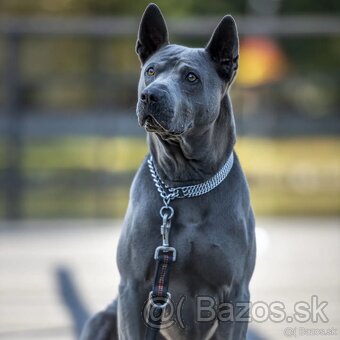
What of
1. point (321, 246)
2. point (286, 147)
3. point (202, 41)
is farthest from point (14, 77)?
point (321, 246)

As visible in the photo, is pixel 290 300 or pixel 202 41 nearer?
pixel 290 300

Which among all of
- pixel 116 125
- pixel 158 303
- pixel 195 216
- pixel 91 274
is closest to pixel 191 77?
pixel 195 216

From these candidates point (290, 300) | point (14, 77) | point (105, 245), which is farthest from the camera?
point (14, 77)

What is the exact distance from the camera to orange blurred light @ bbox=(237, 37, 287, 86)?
41.5 ft

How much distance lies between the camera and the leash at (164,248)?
377cm

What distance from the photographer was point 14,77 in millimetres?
11625

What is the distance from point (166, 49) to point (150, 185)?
0.58 metres

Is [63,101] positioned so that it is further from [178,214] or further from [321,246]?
[178,214]

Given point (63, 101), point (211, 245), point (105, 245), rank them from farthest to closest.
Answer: point (63, 101), point (105, 245), point (211, 245)

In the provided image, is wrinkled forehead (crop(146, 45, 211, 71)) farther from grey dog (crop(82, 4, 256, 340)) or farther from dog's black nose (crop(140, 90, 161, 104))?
dog's black nose (crop(140, 90, 161, 104))

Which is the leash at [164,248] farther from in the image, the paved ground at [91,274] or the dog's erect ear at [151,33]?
the paved ground at [91,274]

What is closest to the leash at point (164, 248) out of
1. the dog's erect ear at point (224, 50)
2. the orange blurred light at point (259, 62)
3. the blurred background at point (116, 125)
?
the dog's erect ear at point (224, 50)

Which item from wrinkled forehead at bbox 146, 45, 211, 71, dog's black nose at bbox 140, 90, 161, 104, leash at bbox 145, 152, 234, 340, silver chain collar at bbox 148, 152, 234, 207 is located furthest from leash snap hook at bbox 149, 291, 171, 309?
wrinkled forehead at bbox 146, 45, 211, 71

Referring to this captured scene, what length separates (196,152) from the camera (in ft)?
13.0
